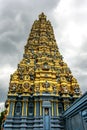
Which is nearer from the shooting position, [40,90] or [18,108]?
[18,108]

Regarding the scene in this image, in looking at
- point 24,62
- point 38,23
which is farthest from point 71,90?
point 38,23

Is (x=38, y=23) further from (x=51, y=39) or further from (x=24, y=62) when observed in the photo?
(x=24, y=62)

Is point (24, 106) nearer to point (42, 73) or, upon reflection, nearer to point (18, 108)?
point (18, 108)

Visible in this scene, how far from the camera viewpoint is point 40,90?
24141 mm

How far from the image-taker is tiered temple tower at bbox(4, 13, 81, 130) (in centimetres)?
2203

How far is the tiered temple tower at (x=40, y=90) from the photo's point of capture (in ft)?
72.3

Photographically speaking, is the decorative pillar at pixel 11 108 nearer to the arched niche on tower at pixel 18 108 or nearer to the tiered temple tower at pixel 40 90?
the tiered temple tower at pixel 40 90

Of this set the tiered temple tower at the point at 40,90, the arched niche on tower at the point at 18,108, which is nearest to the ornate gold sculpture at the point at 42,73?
the tiered temple tower at the point at 40,90

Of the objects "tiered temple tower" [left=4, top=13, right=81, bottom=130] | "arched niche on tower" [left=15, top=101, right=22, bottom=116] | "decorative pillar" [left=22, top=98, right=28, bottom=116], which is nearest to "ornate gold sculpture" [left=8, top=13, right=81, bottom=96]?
"tiered temple tower" [left=4, top=13, right=81, bottom=130]

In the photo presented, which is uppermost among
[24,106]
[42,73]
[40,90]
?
[42,73]

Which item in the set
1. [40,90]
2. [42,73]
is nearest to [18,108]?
[40,90]

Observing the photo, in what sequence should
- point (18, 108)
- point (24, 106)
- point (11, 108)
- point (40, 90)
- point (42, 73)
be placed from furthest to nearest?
point (42, 73), point (40, 90), point (18, 108), point (24, 106), point (11, 108)

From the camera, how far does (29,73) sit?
1057 inches

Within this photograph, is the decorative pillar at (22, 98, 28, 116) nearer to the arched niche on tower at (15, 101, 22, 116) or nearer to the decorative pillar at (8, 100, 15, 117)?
the arched niche on tower at (15, 101, 22, 116)
